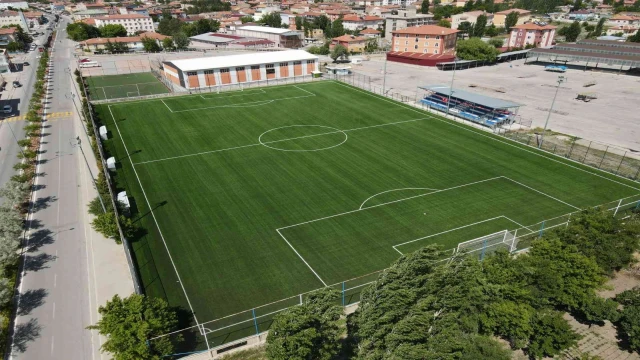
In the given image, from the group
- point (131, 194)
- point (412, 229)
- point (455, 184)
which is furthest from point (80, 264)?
point (455, 184)

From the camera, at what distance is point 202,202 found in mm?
33562

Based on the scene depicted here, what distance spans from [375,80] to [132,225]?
64913mm

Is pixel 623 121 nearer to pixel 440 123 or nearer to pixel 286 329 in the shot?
pixel 440 123

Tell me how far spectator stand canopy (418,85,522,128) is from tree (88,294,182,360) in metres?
45.8

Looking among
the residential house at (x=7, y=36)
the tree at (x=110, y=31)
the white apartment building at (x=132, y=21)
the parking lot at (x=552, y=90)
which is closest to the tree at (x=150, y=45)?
the tree at (x=110, y=31)

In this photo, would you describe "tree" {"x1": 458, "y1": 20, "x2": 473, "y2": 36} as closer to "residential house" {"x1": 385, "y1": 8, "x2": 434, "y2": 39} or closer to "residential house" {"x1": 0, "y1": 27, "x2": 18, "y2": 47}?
"residential house" {"x1": 385, "y1": 8, "x2": 434, "y2": 39}

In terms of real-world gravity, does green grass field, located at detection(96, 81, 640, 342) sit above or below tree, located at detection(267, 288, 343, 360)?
below

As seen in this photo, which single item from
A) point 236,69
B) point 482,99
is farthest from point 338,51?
point 482,99

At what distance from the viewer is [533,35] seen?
12344 centimetres

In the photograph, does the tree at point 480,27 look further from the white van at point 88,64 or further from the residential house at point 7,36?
the residential house at point 7,36

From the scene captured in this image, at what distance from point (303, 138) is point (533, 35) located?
110184mm

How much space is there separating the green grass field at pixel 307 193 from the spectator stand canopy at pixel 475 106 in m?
3.59

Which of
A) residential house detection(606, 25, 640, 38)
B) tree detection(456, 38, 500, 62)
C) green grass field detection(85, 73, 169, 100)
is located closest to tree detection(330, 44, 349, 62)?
tree detection(456, 38, 500, 62)

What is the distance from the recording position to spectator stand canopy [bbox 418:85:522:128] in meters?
51.7
